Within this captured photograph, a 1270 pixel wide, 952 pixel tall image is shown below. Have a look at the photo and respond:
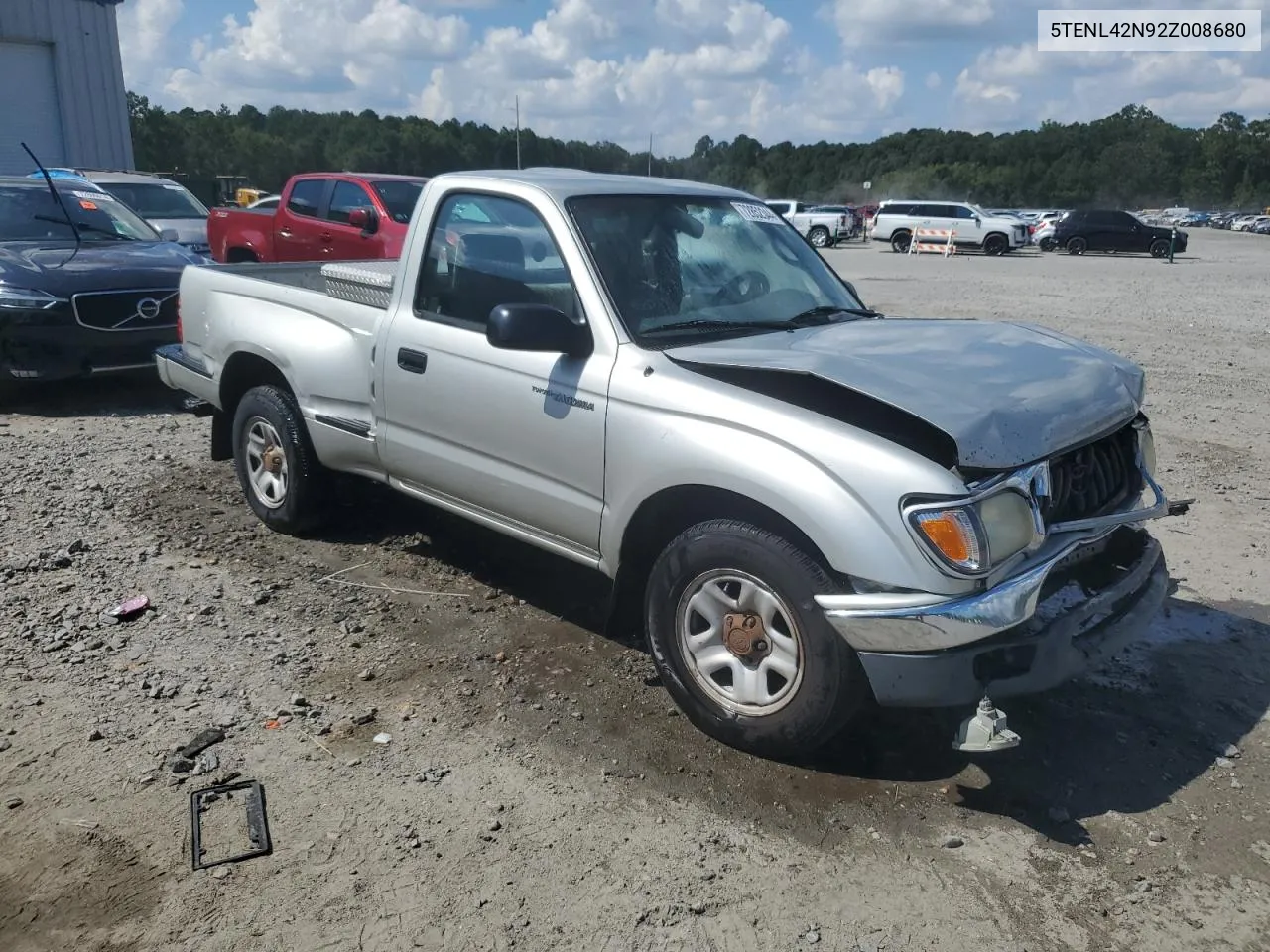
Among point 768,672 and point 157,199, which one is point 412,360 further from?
point 157,199

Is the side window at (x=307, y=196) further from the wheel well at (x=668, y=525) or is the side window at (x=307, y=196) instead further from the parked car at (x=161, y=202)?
the wheel well at (x=668, y=525)

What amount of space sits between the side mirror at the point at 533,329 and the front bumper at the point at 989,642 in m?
1.39

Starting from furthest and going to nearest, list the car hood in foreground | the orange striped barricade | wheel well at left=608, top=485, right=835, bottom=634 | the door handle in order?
the orange striped barricade < the car hood in foreground < the door handle < wheel well at left=608, top=485, right=835, bottom=634

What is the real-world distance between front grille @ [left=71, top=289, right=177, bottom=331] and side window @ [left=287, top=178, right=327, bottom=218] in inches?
194

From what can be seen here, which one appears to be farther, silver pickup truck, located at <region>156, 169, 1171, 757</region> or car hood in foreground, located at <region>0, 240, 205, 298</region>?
car hood in foreground, located at <region>0, 240, 205, 298</region>

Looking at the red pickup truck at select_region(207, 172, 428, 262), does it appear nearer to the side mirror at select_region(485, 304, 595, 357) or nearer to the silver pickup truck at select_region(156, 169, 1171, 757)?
the silver pickup truck at select_region(156, 169, 1171, 757)

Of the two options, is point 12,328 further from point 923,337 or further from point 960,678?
point 960,678

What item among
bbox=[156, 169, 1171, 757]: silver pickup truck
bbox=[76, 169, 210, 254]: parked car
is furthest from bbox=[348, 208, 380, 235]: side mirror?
bbox=[156, 169, 1171, 757]: silver pickup truck

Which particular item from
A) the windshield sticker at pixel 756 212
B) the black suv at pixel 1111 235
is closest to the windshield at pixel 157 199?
the windshield sticker at pixel 756 212

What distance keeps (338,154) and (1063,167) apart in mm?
70200

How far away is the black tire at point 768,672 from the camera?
3248 millimetres

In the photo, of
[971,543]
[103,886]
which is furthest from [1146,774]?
[103,886]

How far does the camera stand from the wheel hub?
345cm

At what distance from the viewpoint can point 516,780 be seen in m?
3.48
